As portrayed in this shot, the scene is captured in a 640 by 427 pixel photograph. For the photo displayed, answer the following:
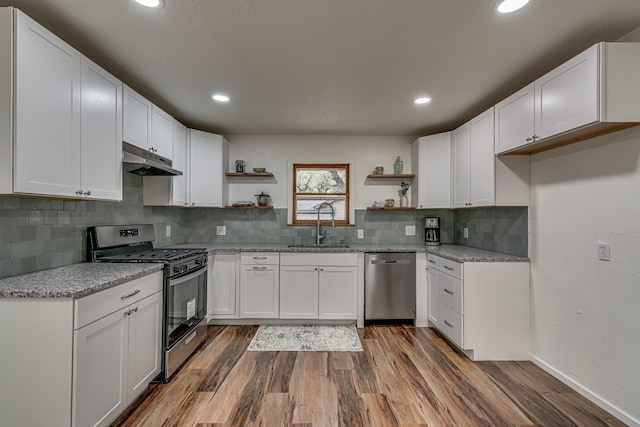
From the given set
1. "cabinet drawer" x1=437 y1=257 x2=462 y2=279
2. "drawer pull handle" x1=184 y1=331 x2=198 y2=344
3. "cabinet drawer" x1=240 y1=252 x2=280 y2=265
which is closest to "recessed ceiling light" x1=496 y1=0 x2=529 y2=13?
"cabinet drawer" x1=437 y1=257 x2=462 y2=279

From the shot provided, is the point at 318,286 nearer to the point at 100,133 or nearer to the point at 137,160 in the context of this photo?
the point at 137,160

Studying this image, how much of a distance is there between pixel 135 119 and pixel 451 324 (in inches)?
134

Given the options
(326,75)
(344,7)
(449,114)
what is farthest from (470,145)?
(344,7)

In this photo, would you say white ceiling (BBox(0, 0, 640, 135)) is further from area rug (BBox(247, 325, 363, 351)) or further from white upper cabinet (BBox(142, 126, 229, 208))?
area rug (BBox(247, 325, 363, 351))

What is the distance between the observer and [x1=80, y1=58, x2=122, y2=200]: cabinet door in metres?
1.82

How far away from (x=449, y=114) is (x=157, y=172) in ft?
10.2

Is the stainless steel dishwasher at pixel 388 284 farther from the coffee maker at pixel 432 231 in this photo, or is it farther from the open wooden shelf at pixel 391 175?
the open wooden shelf at pixel 391 175

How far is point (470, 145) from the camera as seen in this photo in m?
2.96

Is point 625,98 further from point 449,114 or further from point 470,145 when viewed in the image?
point 449,114

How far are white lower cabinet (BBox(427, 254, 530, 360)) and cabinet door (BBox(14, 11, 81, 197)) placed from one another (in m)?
3.05

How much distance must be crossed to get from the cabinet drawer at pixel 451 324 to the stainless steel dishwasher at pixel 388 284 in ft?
1.39

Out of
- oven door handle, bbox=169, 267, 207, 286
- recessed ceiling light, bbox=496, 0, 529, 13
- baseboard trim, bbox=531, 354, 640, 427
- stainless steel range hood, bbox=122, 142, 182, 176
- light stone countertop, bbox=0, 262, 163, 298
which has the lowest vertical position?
baseboard trim, bbox=531, 354, 640, 427

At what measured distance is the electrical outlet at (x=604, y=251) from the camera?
183 centimetres

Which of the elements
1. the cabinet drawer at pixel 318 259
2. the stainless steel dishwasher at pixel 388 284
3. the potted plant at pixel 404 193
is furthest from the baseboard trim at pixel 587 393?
the potted plant at pixel 404 193
